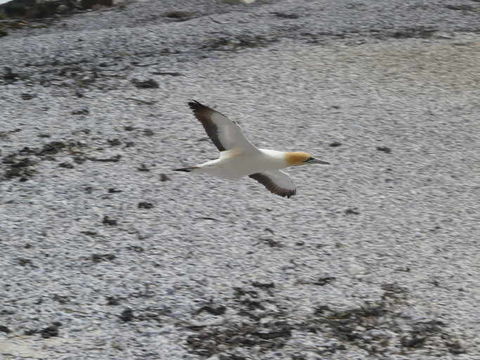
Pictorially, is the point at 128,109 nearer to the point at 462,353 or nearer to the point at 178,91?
the point at 178,91

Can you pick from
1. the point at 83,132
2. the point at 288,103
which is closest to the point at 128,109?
the point at 83,132

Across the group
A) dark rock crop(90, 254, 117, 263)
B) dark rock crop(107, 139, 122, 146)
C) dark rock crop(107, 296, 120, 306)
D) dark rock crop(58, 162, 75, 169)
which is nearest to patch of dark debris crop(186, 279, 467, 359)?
dark rock crop(107, 296, 120, 306)

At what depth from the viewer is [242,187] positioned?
32.1ft

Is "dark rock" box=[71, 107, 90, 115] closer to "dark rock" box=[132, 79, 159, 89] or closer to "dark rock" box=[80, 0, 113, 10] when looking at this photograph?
"dark rock" box=[132, 79, 159, 89]

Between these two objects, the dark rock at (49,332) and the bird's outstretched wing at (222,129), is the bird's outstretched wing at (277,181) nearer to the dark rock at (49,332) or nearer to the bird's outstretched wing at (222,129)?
the bird's outstretched wing at (222,129)

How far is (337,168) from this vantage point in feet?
34.1

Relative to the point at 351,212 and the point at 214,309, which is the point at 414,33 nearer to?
the point at 351,212

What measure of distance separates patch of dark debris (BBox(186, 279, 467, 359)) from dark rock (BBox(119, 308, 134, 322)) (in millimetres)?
474

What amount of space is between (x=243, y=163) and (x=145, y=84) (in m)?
4.93

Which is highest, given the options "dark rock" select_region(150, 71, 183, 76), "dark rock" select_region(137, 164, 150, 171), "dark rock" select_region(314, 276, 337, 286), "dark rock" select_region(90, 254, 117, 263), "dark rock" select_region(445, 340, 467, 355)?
"dark rock" select_region(150, 71, 183, 76)

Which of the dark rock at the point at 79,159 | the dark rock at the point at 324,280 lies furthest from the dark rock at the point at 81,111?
the dark rock at the point at 324,280

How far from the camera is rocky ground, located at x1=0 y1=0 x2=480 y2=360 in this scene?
7.20m

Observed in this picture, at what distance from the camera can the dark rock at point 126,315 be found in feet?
23.5

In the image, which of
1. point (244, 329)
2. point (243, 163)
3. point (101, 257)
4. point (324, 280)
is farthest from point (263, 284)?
point (101, 257)
